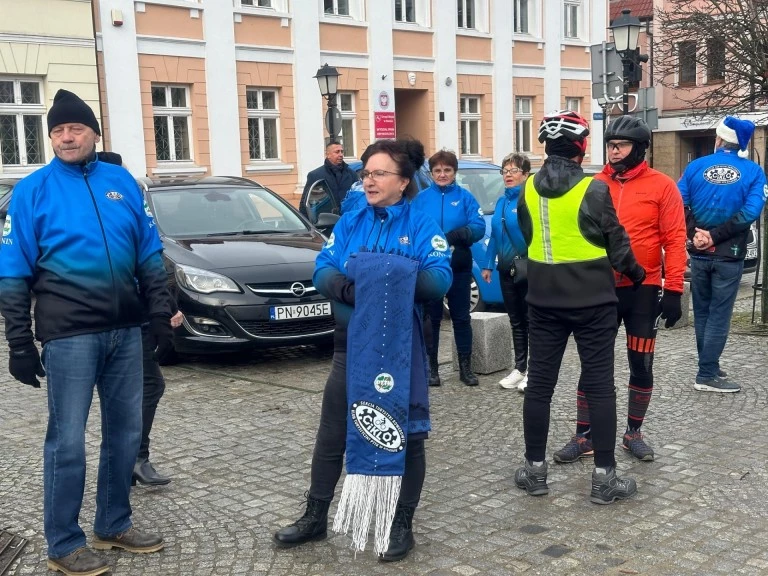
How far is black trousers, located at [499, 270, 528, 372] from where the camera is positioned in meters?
7.03

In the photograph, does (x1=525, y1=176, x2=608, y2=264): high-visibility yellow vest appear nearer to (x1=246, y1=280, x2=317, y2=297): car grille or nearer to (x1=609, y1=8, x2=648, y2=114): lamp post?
(x1=246, y1=280, x2=317, y2=297): car grille

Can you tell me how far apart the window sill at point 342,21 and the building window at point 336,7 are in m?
0.16

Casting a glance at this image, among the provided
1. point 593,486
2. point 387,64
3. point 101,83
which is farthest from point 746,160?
point 387,64

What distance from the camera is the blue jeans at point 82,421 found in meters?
3.91

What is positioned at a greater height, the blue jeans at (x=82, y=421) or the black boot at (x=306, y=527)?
the blue jeans at (x=82, y=421)

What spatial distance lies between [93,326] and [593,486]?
98.1 inches

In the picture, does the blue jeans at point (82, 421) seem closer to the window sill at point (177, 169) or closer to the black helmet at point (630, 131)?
the black helmet at point (630, 131)

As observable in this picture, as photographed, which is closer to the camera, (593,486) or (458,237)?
(593,486)

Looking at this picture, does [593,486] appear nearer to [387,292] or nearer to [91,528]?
[387,292]

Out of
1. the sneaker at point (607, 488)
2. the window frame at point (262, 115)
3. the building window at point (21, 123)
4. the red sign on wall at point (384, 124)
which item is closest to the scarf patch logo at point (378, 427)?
the sneaker at point (607, 488)

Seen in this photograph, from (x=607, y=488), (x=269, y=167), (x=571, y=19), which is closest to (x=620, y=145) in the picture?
(x=607, y=488)

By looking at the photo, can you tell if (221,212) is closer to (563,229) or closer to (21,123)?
(563,229)

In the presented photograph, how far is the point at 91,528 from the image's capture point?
14.9ft

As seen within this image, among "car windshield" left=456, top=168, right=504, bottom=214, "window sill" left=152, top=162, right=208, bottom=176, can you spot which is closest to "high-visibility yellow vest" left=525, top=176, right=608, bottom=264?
"car windshield" left=456, top=168, right=504, bottom=214
